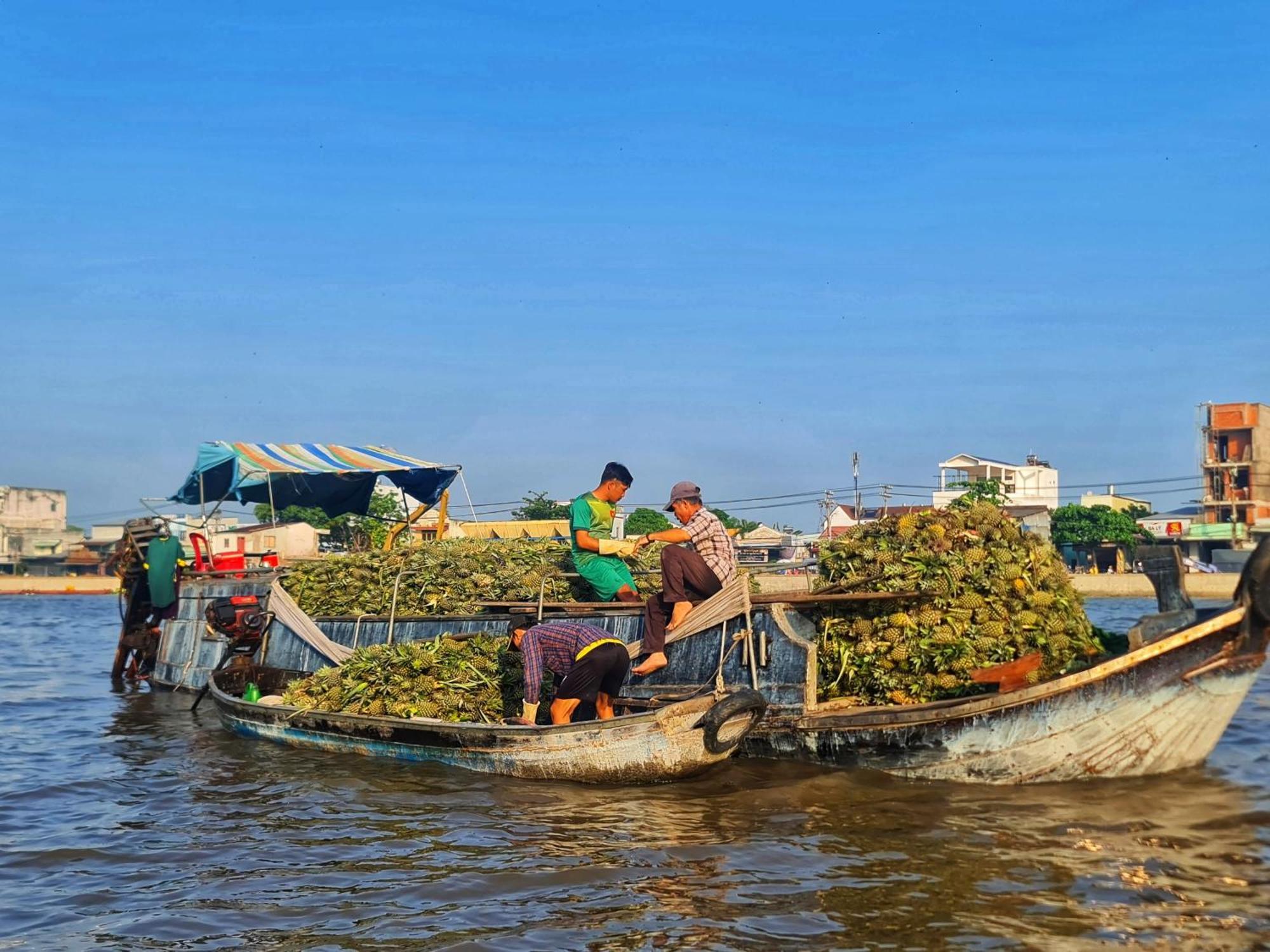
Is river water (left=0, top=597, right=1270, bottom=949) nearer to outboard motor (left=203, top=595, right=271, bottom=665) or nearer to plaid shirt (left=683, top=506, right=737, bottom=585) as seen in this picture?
plaid shirt (left=683, top=506, right=737, bottom=585)

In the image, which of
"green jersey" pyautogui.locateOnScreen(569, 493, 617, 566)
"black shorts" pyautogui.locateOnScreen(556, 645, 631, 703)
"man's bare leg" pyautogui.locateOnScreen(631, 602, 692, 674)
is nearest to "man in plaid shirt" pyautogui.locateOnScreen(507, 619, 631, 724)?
"black shorts" pyautogui.locateOnScreen(556, 645, 631, 703)

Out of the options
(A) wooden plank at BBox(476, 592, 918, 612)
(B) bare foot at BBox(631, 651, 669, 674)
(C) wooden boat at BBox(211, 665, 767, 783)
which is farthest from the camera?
(B) bare foot at BBox(631, 651, 669, 674)

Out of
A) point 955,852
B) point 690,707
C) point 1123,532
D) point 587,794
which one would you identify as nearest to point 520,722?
point 587,794

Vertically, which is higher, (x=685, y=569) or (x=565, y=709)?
(x=685, y=569)

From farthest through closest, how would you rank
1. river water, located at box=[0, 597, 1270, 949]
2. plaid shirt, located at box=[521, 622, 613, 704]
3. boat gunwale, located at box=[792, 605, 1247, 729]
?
plaid shirt, located at box=[521, 622, 613, 704] → boat gunwale, located at box=[792, 605, 1247, 729] → river water, located at box=[0, 597, 1270, 949]

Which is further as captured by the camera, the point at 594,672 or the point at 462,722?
the point at 462,722

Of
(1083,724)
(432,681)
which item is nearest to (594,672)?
(432,681)

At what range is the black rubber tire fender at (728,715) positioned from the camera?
9.29 meters

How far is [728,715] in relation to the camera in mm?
9297

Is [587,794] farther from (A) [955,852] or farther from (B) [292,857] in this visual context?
(A) [955,852]

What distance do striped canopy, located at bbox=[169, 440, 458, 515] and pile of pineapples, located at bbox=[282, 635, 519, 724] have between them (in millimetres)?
7679

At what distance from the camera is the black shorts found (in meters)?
10.0

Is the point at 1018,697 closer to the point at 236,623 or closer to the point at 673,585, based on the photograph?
the point at 673,585

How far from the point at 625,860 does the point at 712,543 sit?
153 inches
